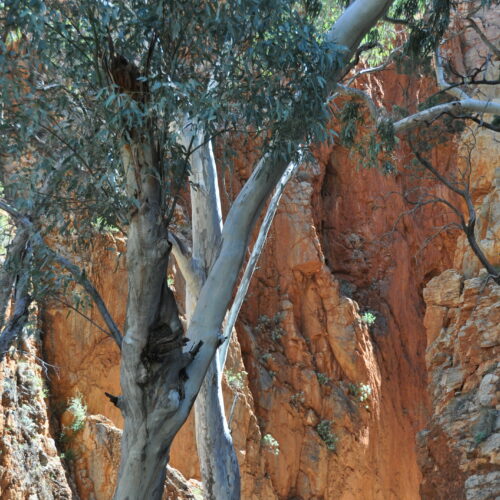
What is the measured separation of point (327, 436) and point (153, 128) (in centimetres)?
1098

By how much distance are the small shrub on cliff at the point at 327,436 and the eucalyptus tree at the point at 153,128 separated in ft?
31.7

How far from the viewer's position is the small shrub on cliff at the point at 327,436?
48.5ft

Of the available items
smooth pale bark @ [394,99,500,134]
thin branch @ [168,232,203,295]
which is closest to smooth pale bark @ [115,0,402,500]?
thin branch @ [168,232,203,295]

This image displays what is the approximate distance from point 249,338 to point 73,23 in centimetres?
1010

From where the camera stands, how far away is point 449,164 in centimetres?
1894

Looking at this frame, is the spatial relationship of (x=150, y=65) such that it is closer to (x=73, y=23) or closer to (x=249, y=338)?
(x=73, y=23)

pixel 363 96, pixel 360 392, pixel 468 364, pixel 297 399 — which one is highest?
pixel 363 96

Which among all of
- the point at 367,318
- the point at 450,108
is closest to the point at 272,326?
the point at 367,318

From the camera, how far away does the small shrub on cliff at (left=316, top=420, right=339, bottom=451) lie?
48.5ft

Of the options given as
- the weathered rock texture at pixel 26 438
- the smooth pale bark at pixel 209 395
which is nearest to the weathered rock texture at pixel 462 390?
the smooth pale bark at pixel 209 395

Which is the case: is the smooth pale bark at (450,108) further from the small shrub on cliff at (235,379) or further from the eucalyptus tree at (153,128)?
the small shrub on cliff at (235,379)

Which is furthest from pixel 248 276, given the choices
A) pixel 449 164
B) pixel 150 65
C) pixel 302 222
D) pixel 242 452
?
pixel 449 164

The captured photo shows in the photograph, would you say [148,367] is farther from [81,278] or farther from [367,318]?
[367,318]

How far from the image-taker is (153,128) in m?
5.30
